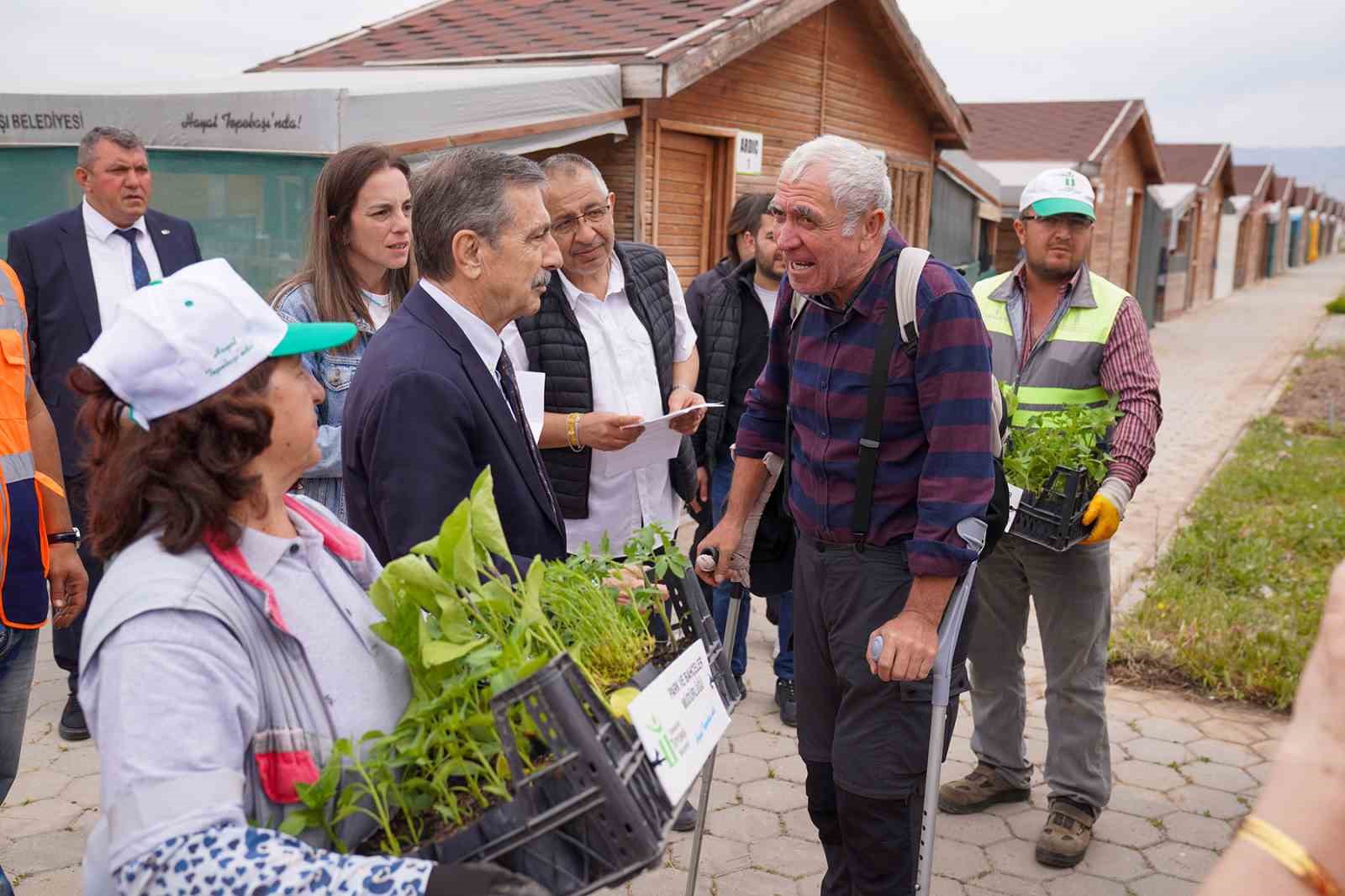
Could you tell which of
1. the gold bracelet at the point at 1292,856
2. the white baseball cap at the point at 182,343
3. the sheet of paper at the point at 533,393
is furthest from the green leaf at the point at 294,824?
the sheet of paper at the point at 533,393

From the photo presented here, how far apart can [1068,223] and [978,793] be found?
214 cm

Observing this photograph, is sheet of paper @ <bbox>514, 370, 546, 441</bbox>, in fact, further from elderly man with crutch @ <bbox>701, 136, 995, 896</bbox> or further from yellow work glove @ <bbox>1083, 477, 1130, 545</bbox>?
yellow work glove @ <bbox>1083, 477, 1130, 545</bbox>

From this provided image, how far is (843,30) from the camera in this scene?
1062 centimetres

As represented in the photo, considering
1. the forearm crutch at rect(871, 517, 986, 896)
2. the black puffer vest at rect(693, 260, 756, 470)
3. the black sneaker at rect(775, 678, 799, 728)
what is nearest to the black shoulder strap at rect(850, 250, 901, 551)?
the forearm crutch at rect(871, 517, 986, 896)

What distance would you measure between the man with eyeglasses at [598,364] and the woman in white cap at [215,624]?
6.20 ft

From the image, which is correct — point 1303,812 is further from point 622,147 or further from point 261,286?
point 622,147

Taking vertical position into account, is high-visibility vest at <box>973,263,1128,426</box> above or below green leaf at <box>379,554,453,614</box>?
above

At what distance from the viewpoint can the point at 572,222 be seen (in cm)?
370

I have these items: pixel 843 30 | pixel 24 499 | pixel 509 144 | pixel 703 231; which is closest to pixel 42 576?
pixel 24 499

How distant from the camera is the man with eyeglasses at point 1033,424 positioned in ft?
12.3

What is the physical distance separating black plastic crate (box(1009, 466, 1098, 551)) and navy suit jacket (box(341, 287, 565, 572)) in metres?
1.73

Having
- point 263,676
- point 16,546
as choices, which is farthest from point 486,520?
point 16,546

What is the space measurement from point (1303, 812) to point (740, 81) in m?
8.72

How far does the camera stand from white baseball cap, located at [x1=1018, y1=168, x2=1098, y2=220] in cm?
383
